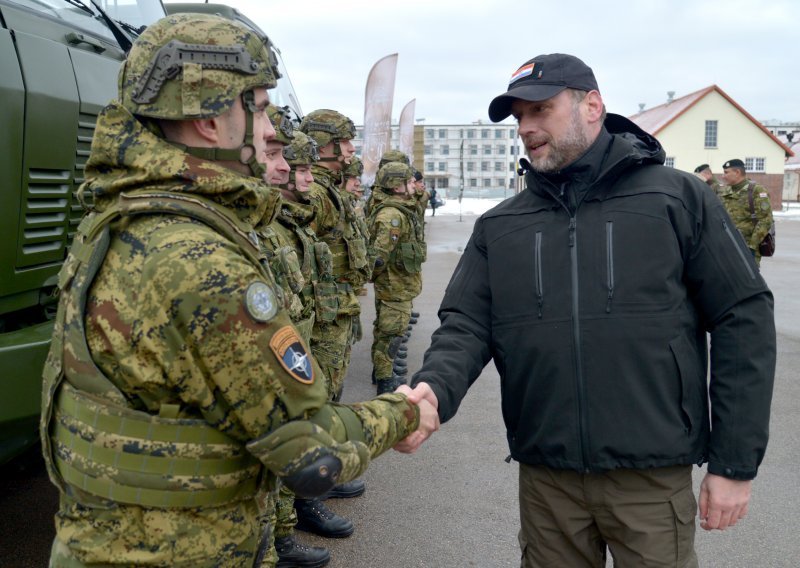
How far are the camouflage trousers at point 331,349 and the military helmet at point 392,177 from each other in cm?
317

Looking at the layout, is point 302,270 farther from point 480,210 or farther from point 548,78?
point 480,210

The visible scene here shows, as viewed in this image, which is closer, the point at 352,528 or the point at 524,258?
the point at 524,258

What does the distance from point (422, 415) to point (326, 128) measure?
368 cm

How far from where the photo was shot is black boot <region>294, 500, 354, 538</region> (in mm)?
3947

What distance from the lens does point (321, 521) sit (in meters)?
3.96

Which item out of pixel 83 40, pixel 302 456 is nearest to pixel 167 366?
pixel 302 456

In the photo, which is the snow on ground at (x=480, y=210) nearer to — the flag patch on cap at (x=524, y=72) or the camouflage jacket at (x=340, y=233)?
the camouflage jacket at (x=340, y=233)

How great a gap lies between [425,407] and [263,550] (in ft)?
2.25

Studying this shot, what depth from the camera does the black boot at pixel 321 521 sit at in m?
3.95

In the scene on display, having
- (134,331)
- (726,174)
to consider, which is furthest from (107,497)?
(726,174)

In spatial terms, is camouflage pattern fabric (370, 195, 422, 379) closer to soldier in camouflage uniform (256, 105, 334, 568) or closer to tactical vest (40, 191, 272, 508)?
soldier in camouflage uniform (256, 105, 334, 568)

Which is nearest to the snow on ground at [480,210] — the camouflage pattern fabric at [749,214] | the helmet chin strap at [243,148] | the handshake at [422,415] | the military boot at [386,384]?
the camouflage pattern fabric at [749,214]

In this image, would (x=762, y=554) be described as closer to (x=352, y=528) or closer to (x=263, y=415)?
(x=352, y=528)

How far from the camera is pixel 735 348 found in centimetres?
224
